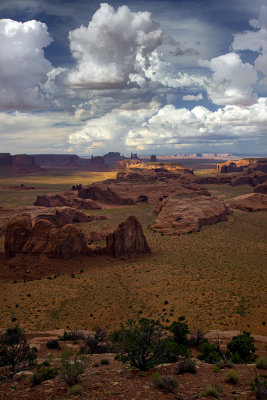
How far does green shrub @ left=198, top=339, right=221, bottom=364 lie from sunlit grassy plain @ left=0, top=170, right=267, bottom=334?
6028mm

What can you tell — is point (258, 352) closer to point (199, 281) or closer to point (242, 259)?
point (199, 281)

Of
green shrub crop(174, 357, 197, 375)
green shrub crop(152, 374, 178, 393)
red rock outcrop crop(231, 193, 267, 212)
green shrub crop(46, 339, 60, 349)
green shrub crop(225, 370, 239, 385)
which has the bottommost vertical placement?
green shrub crop(46, 339, 60, 349)

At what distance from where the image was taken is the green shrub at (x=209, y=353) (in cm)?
1910

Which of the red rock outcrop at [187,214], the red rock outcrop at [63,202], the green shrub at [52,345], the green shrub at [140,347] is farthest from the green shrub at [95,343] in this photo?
the red rock outcrop at [63,202]

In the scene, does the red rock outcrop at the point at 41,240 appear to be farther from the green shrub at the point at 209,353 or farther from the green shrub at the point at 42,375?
the green shrub at the point at 42,375

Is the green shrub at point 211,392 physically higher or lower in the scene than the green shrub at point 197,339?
higher

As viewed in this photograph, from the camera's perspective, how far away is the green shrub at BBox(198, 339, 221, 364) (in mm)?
19105

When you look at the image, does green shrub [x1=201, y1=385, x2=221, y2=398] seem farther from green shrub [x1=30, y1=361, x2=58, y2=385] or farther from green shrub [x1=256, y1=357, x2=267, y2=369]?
green shrub [x1=30, y1=361, x2=58, y2=385]

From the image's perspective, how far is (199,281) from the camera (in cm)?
3647

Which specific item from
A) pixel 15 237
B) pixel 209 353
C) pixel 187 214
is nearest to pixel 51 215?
pixel 15 237

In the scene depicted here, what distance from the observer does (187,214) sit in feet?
238

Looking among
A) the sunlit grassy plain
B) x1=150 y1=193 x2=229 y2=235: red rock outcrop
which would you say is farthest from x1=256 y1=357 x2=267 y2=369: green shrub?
x1=150 y1=193 x2=229 y2=235: red rock outcrop

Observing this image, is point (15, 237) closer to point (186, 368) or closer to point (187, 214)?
point (186, 368)

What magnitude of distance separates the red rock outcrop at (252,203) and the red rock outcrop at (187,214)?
9706mm
